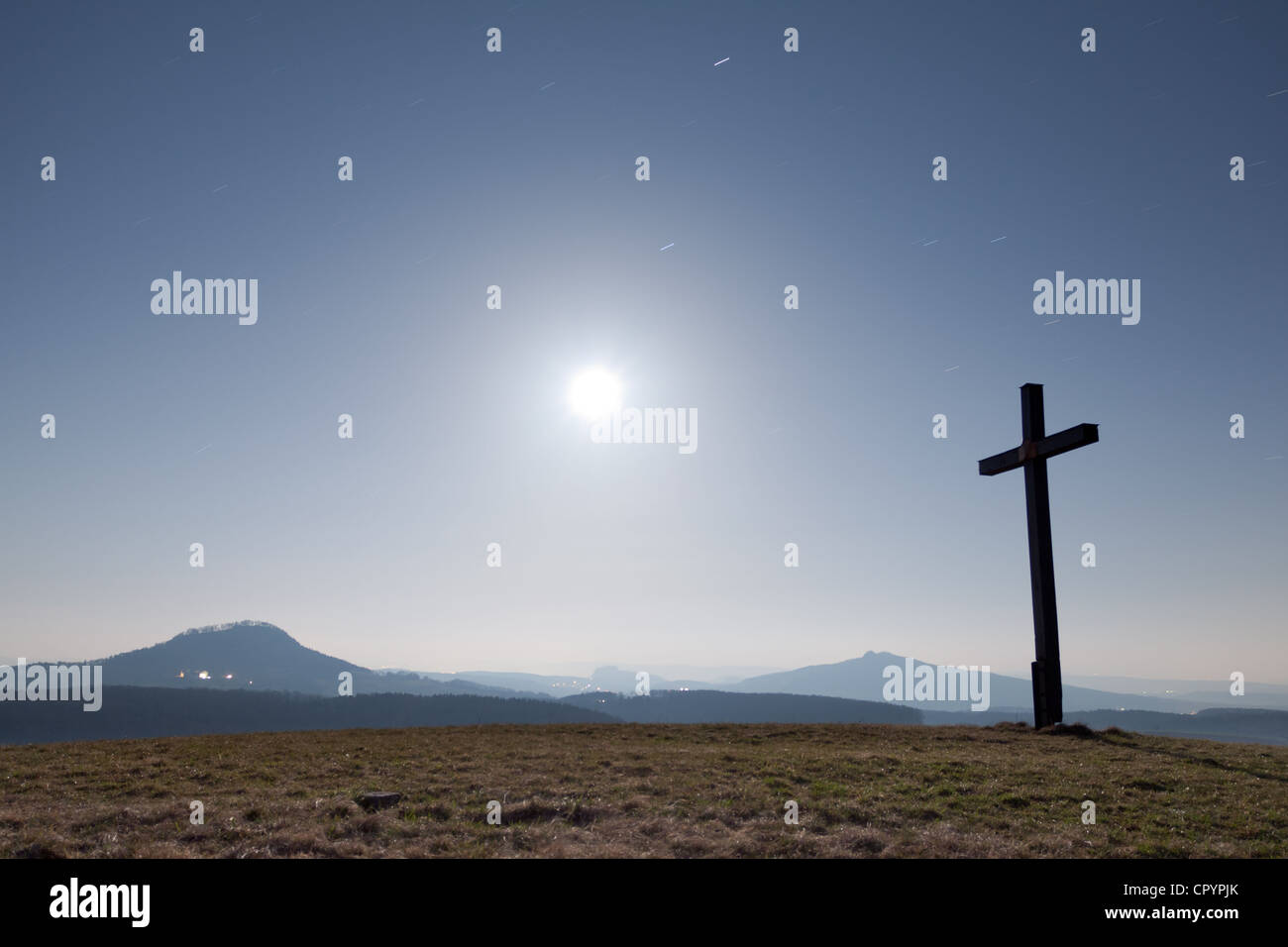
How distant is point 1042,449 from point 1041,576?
3704mm

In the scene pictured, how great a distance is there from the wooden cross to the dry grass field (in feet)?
7.55

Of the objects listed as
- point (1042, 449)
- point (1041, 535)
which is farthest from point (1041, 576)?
point (1042, 449)

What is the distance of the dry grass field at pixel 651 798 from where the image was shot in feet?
28.5

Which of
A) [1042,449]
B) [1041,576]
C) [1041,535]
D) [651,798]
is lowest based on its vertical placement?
[651,798]

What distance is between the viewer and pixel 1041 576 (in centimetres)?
2064

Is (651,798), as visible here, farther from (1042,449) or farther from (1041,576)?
(1042,449)

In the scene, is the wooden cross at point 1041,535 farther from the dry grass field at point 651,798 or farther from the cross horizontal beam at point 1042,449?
the dry grass field at point 651,798

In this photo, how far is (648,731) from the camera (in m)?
21.3

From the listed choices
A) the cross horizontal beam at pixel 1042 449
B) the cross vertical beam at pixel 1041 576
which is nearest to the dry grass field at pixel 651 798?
the cross vertical beam at pixel 1041 576

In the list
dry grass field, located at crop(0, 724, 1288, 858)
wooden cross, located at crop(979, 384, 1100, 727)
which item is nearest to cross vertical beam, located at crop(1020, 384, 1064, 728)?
wooden cross, located at crop(979, 384, 1100, 727)

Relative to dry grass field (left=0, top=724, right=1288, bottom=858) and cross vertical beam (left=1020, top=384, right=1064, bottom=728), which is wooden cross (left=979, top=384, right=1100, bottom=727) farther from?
dry grass field (left=0, top=724, right=1288, bottom=858)

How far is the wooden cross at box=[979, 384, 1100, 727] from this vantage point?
2009cm
